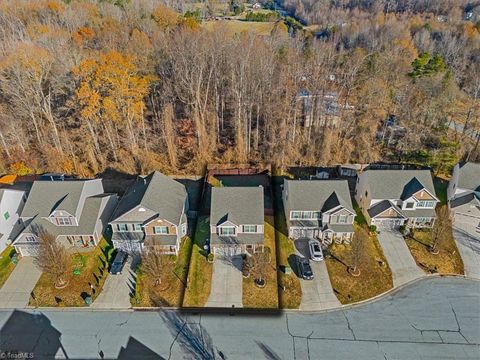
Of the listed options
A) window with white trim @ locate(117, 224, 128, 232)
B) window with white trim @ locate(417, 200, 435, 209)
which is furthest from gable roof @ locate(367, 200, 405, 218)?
window with white trim @ locate(117, 224, 128, 232)

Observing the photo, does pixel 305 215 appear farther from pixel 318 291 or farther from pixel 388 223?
pixel 388 223

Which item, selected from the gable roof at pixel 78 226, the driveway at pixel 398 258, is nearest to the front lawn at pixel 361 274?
the driveway at pixel 398 258

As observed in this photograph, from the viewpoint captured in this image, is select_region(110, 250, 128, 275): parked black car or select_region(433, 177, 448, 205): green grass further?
select_region(433, 177, 448, 205): green grass

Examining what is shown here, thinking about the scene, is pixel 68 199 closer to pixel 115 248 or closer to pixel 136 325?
pixel 115 248

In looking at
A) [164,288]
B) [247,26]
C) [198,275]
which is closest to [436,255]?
[198,275]

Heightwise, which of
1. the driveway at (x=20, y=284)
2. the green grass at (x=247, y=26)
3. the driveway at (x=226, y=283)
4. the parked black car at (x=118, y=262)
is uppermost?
the green grass at (x=247, y=26)

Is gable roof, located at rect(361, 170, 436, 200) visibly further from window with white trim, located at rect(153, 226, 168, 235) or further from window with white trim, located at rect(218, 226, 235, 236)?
window with white trim, located at rect(153, 226, 168, 235)

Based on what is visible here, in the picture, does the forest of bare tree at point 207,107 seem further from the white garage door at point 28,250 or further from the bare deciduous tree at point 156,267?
the bare deciduous tree at point 156,267
